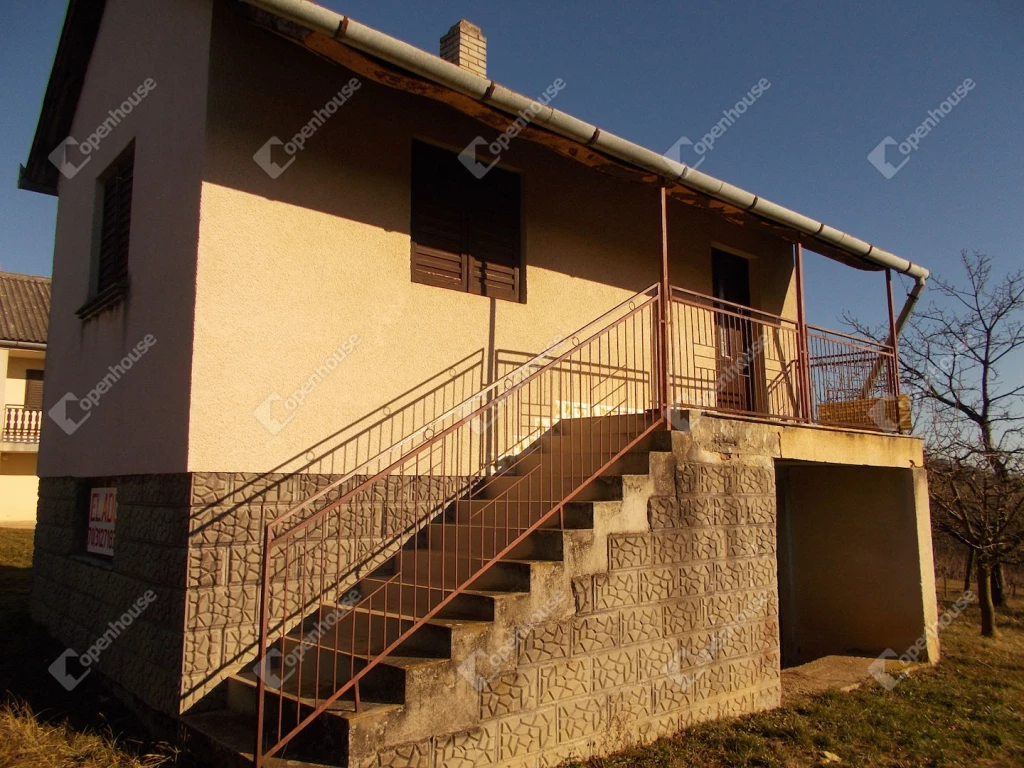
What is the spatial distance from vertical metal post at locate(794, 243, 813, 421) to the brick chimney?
12.0ft

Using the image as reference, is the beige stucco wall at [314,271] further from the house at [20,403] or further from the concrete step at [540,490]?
the house at [20,403]

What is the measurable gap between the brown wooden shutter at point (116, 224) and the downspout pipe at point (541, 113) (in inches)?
121

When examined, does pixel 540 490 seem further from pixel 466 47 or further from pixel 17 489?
pixel 17 489

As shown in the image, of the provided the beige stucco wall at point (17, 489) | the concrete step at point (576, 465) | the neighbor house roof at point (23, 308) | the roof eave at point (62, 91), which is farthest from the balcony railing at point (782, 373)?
the beige stucco wall at point (17, 489)

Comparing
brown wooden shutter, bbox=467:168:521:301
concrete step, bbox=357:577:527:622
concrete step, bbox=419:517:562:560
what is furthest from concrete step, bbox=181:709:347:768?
brown wooden shutter, bbox=467:168:521:301

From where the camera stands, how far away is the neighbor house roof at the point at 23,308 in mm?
20375

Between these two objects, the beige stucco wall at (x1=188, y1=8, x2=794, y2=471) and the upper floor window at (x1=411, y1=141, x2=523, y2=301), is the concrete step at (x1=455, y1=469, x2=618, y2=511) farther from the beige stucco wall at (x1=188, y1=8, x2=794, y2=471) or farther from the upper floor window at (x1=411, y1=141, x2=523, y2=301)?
the upper floor window at (x1=411, y1=141, x2=523, y2=301)

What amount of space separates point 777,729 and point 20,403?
22.1 meters

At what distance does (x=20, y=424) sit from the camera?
2089 cm

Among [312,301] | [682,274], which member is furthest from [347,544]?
[682,274]

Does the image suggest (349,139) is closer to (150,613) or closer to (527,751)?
(150,613)

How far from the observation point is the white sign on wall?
21.6 feet

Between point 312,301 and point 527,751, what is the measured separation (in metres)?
3.35

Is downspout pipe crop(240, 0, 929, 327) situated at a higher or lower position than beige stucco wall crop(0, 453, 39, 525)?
higher
